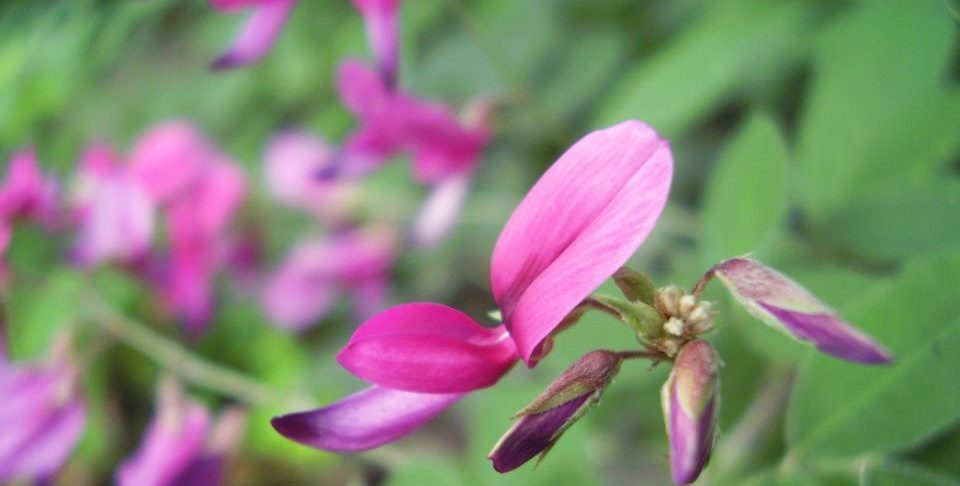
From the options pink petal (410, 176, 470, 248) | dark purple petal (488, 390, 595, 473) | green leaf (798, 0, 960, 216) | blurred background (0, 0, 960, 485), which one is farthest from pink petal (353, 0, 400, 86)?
dark purple petal (488, 390, 595, 473)

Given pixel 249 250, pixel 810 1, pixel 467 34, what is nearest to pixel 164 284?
pixel 249 250

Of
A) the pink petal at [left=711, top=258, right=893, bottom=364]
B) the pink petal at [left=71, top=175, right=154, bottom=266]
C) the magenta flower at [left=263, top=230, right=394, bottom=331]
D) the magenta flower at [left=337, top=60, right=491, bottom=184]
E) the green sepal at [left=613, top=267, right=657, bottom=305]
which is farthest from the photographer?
the magenta flower at [left=263, top=230, right=394, bottom=331]

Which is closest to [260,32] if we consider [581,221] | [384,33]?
[384,33]

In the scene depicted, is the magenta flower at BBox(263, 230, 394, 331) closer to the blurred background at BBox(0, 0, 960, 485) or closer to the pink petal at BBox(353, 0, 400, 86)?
the blurred background at BBox(0, 0, 960, 485)

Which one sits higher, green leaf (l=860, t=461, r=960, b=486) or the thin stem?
the thin stem

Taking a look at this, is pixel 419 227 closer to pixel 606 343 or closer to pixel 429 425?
pixel 606 343

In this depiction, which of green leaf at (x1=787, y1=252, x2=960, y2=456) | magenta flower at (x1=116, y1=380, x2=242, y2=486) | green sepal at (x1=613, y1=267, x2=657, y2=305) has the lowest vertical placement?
green leaf at (x1=787, y1=252, x2=960, y2=456)

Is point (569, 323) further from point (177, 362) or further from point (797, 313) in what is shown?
point (177, 362)
